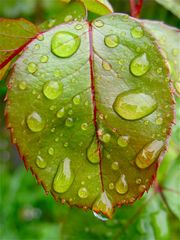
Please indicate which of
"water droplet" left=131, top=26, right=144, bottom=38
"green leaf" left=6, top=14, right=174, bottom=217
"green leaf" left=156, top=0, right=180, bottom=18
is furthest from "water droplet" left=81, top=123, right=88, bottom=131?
"green leaf" left=156, top=0, right=180, bottom=18

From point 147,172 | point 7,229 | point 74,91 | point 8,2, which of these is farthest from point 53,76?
point 7,229

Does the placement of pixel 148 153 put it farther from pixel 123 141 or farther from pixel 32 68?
pixel 32 68

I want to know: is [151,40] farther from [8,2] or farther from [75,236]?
[8,2]

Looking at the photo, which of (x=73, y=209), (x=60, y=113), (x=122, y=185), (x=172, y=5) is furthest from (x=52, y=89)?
(x=73, y=209)

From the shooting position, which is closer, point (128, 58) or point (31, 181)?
point (128, 58)

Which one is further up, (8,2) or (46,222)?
(8,2)

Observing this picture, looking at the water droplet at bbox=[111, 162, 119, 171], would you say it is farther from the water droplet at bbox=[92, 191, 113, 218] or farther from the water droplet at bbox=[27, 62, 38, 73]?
the water droplet at bbox=[27, 62, 38, 73]

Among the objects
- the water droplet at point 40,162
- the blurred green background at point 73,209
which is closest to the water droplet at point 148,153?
the water droplet at point 40,162
